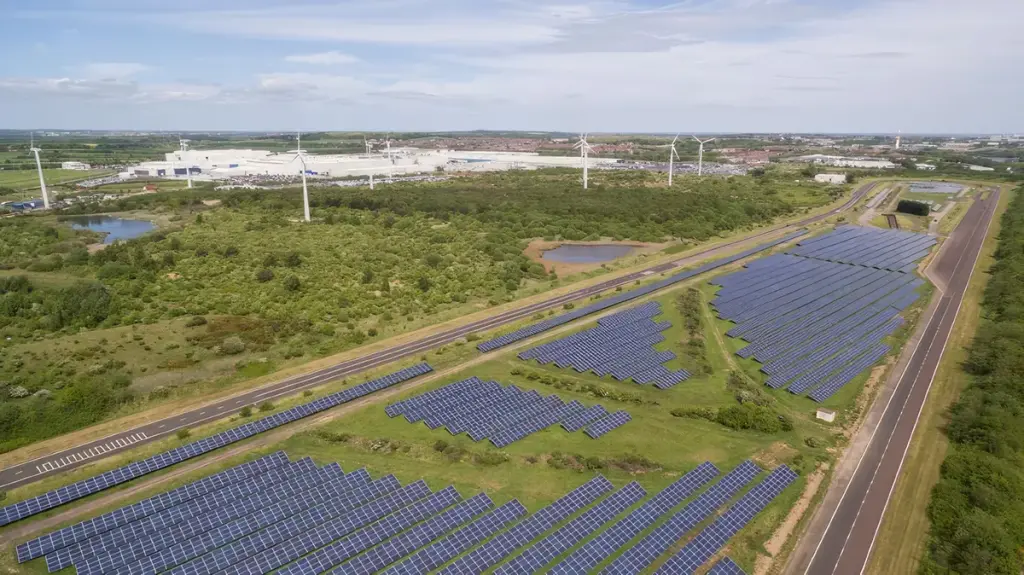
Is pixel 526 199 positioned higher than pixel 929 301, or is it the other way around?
pixel 526 199

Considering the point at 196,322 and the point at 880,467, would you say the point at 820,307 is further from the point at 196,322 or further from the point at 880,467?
the point at 196,322

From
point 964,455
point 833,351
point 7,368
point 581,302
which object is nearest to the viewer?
point 964,455

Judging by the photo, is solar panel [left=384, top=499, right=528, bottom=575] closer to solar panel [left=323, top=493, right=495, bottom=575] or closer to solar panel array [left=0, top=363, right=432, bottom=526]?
solar panel [left=323, top=493, right=495, bottom=575]

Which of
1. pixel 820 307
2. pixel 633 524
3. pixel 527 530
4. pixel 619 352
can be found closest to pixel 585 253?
pixel 820 307

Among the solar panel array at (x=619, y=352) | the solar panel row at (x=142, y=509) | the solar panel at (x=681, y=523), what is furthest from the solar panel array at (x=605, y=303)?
the solar panel at (x=681, y=523)

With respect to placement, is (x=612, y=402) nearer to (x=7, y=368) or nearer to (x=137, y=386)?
(x=137, y=386)

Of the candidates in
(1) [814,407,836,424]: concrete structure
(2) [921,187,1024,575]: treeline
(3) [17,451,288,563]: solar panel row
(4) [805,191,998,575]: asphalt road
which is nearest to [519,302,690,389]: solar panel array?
(1) [814,407,836,424]: concrete structure

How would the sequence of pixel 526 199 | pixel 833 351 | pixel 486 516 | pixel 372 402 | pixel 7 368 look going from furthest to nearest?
pixel 526 199 → pixel 833 351 → pixel 7 368 → pixel 372 402 → pixel 486 516

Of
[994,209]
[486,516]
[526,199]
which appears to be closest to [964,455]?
[486,516]
